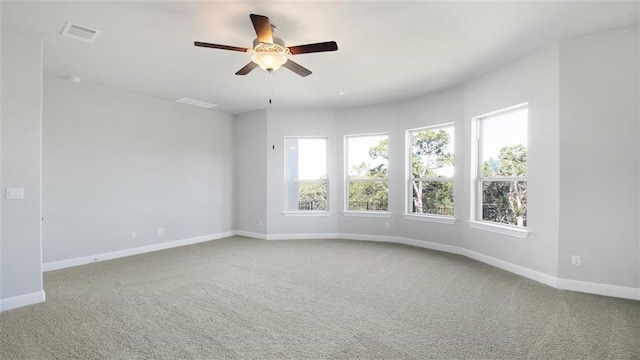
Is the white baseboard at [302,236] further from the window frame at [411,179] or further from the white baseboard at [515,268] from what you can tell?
the white baseboard at [515,268]

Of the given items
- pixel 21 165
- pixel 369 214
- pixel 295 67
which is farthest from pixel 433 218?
pixel 21 165

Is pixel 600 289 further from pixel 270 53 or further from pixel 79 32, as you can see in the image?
pixel 79 32

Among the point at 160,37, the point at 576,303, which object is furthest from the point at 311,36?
the point at 576,303

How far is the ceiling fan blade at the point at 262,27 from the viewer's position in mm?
2385

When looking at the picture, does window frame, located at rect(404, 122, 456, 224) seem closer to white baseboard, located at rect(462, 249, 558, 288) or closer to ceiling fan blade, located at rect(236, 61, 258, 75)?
white baseboard, located at rect(462, 249, 558, 288)

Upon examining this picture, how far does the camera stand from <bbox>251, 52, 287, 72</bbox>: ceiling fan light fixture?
2867mm

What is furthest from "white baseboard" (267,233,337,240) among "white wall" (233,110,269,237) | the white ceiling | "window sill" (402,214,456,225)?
the white ceiling

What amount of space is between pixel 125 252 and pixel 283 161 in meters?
3.21

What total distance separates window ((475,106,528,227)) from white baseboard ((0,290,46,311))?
554cm

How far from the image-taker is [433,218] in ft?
17.6

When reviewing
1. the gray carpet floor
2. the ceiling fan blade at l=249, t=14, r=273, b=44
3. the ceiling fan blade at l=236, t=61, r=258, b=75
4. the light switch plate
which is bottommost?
the gray carpet floor

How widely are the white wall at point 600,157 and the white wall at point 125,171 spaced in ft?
19.1

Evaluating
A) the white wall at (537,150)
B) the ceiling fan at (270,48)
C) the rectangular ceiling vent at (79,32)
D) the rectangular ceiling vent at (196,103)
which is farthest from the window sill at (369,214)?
the rectangular ceiling vent at (79,32)

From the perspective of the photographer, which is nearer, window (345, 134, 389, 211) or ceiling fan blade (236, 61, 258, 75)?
ceiling fan blade (236, 61, 258, 75)
